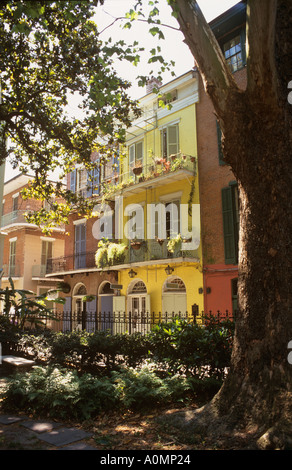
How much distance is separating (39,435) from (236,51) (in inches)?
619

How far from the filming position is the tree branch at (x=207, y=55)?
15.3 feet

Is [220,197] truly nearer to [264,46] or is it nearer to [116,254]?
[116,254]

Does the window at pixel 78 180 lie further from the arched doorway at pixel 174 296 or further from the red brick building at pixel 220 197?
the arched doorway at pixel 174 296

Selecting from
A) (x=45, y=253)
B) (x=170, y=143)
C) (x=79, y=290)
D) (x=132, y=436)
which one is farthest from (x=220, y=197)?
(x=45, y=253)

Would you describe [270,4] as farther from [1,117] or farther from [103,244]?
[103,244]

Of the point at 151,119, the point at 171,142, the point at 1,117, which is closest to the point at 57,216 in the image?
the point at 1,117

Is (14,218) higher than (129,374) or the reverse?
higher

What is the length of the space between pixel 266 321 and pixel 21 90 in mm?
8850

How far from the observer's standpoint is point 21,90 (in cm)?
984

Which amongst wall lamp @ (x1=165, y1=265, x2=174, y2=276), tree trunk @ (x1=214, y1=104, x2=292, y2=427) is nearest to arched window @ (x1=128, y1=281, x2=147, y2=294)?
wall lamp @ (x1=165, y1=265, x2=174, y2=276)

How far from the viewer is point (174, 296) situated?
16016mm

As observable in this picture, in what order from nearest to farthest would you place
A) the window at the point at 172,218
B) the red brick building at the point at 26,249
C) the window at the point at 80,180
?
1. the window at the point at 172,218
2. the window at the point at 80,180
3. the red brick building at the point at 26,249

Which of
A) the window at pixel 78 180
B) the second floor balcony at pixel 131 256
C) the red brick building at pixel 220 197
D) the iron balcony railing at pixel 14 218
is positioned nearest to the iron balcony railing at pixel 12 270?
the iron balcony railing at pixel 14 218

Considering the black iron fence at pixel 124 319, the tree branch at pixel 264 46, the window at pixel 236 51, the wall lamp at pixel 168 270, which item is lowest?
the black iron fence at pixel 124 319
